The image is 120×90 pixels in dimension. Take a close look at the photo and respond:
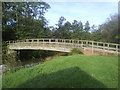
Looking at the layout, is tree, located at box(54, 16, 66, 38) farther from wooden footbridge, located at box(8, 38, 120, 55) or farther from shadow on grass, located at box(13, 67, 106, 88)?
shadow on grass, located at box(13, 67, 106, 88)

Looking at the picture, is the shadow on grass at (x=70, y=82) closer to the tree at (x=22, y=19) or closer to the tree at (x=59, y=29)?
the tree at (x=22, y=19)

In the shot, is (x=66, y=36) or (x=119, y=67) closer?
(x=119, y=67)

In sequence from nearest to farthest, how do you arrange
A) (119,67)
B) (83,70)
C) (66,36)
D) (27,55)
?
(83,70) < (119,67) < (27,55) < (66,36)

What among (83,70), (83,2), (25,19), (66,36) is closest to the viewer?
(83,70)

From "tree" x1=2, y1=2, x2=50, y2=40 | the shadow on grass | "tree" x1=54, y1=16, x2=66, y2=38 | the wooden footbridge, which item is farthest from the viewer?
"tree" x1=54, y1=16, x2=66, y2=38

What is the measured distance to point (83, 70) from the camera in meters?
6.31

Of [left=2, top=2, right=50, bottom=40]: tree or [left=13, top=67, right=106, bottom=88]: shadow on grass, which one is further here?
[left=2, top=2, right=50, bottom=40]: tree

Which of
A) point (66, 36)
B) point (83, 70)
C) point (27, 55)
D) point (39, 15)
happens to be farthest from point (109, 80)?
point (66, 36)

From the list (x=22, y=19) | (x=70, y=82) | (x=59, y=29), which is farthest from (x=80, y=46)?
(x=59, y=29)

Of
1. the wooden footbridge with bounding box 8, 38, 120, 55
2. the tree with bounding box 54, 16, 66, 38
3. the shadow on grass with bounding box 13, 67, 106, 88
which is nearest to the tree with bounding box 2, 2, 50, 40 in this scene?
the wooden footbridge with bounding box 8, 38, 120, 55

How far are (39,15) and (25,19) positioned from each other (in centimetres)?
411

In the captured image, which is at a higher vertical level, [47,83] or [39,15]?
[39,15]

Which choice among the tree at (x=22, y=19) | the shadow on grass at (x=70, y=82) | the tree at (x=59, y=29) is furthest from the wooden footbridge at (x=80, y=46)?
the tree at (x=59, y=29)

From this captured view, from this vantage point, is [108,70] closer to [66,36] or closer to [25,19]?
[25,19]
